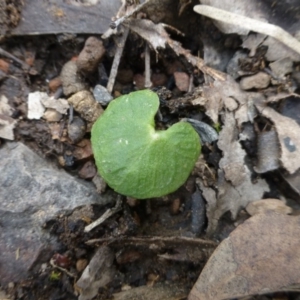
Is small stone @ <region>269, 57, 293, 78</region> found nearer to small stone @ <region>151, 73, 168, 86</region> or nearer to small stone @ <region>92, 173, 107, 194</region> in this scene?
small stone @ <region>151, 73, 168, 86</region>

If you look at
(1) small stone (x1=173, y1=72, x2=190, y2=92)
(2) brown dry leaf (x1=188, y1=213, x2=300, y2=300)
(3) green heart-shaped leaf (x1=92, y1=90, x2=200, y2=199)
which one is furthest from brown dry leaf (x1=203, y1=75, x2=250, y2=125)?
(2) brown dry leaf (x1=188, y1=213, x2=300, y2=300)

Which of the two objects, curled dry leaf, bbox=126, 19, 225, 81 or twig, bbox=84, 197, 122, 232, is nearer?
twig, bbox=84, 197, 122, 232

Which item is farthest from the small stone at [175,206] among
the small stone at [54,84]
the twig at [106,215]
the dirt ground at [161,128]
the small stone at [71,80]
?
the small stone at [54,84]

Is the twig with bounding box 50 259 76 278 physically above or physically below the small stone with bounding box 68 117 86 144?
below

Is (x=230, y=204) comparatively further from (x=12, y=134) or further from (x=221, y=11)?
(x=12, y=134)

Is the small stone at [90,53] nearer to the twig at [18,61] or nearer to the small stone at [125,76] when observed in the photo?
the small stone at [125,76]

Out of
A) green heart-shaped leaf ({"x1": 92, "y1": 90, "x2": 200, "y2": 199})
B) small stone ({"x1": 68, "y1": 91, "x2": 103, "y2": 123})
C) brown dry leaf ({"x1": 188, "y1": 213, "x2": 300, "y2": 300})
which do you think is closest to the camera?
brown dry leaf ({"x1": 188, "y1": 213, "x2": 300, "y2": 300})

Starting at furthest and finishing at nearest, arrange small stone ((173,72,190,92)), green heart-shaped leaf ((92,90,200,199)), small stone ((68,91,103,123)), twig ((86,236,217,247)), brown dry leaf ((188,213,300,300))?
small stone ((173,72,190,92))
small stone ((68,91,103,123))
twig ((86,236,217,247))
green heart-shaped leaf ((92,90,200,199))
brown dry leaf ((188,213,300,300))

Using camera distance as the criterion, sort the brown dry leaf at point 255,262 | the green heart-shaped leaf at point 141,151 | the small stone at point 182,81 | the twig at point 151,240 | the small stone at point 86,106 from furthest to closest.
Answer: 1. the small stone at point 182,81
2. the small stone at point 86,106
3. the twig at point 151,240
4. the green heart-shaped leaf at point 141,151
5. the brown dry leaf at point 255,262
